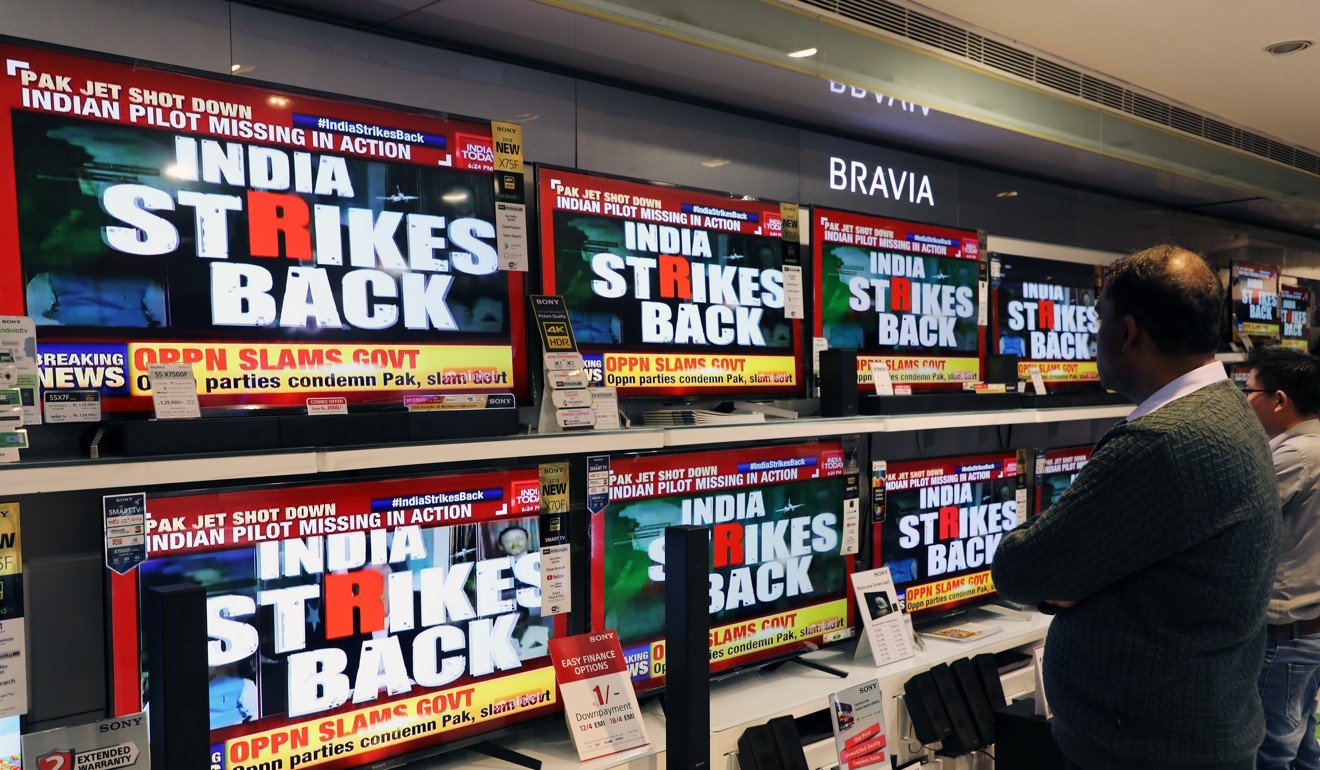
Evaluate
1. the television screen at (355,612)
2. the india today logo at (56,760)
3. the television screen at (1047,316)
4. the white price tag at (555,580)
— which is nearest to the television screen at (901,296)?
the television screen at (1047,316)

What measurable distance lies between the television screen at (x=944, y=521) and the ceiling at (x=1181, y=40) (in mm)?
1537

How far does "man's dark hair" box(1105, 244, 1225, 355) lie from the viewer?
71.5 inches

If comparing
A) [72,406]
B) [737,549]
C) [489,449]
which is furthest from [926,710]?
[72,406]

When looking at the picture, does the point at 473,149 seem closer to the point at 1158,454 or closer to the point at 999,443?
the point at 1158,454

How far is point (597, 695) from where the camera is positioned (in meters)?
2.56

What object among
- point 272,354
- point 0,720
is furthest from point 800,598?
point 0,720

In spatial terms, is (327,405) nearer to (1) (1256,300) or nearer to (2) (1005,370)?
(2) (1005,370)

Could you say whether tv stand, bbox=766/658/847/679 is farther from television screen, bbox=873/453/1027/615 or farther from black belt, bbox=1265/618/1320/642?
black belt, bbox=1265/618/1320/642

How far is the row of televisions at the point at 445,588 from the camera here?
2.05 metres

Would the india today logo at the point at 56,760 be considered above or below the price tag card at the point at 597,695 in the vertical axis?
above

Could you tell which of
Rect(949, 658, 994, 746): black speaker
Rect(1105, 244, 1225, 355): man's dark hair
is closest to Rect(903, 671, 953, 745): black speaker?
Rect(949, 658, 994, 746): black speaker

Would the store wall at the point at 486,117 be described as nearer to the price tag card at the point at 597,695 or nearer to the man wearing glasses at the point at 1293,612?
the price tag card at the point at 597,695

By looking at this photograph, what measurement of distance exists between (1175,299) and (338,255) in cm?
172

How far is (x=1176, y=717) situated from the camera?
1747 mm
